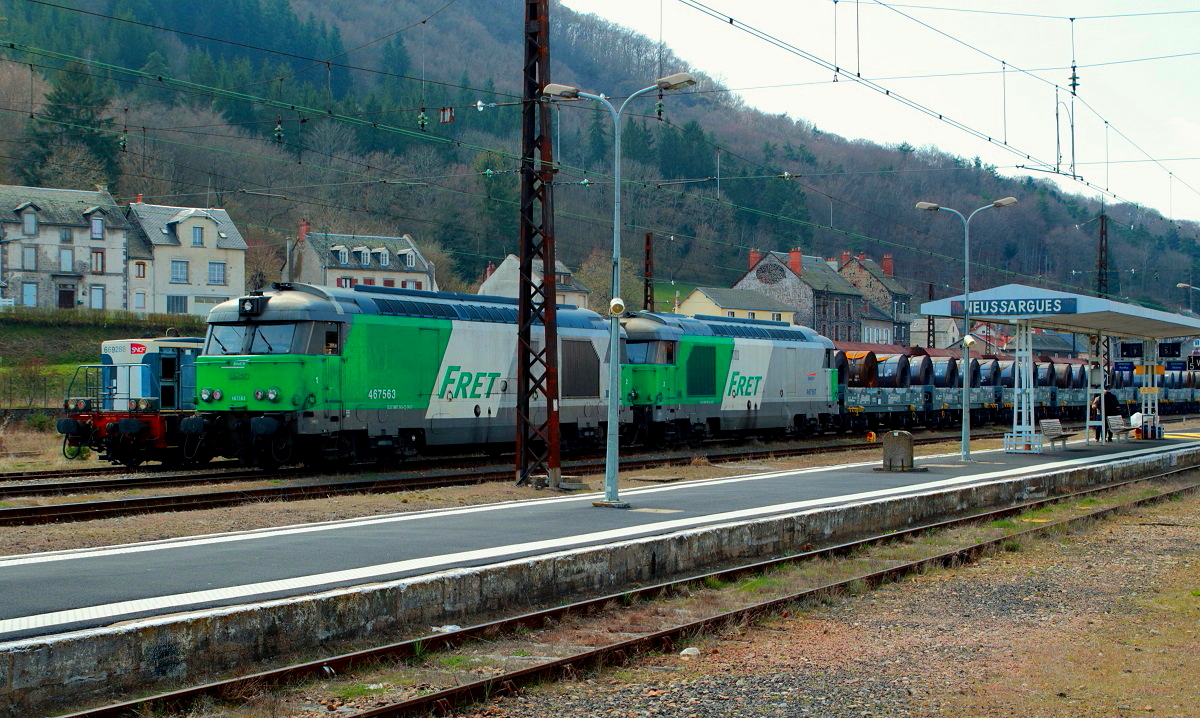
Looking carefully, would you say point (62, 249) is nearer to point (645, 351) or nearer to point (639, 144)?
point (645, 351)

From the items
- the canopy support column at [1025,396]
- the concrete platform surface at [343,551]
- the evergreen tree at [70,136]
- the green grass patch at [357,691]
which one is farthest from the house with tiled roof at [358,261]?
the green grass patch at [357,691]

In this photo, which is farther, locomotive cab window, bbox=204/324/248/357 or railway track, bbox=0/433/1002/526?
locomotive cab window, bbox=204/324/248/357

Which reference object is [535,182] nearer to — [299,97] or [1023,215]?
[299,97]

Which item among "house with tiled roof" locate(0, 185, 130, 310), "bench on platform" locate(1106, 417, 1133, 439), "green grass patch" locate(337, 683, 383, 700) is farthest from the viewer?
"house with tiled roof" locate(0, 185, 130, 310)

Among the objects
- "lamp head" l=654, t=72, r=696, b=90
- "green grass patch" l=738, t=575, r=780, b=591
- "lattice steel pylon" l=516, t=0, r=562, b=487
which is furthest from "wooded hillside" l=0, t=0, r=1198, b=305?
"green grass patch" l=738, t=575, r=780, b=591

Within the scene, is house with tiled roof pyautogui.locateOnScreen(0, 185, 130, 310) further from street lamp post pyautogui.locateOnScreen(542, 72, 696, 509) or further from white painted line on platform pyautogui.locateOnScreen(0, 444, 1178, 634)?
white painted line on platform pyautogui.locateOnScreen(0, 444, 1178, 634)

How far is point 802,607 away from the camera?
12109 mm

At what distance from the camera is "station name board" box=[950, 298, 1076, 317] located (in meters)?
27.2

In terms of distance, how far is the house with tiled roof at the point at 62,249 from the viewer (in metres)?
66.4

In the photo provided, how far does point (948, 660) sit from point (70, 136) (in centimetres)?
7678

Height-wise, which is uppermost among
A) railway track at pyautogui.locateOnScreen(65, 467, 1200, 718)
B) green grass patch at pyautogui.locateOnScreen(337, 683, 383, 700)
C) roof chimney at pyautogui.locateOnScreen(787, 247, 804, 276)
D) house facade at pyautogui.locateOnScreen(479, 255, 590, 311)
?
roof chimney at pyautogui.locateOnScreen(787, 247, 804, 276)

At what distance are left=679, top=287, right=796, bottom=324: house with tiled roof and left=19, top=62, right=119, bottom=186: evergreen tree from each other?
4235cm

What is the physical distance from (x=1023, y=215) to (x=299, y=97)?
6989cm

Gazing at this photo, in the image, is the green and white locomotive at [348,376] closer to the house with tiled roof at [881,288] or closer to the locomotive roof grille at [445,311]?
the locomotive roof grille at [445,311]
